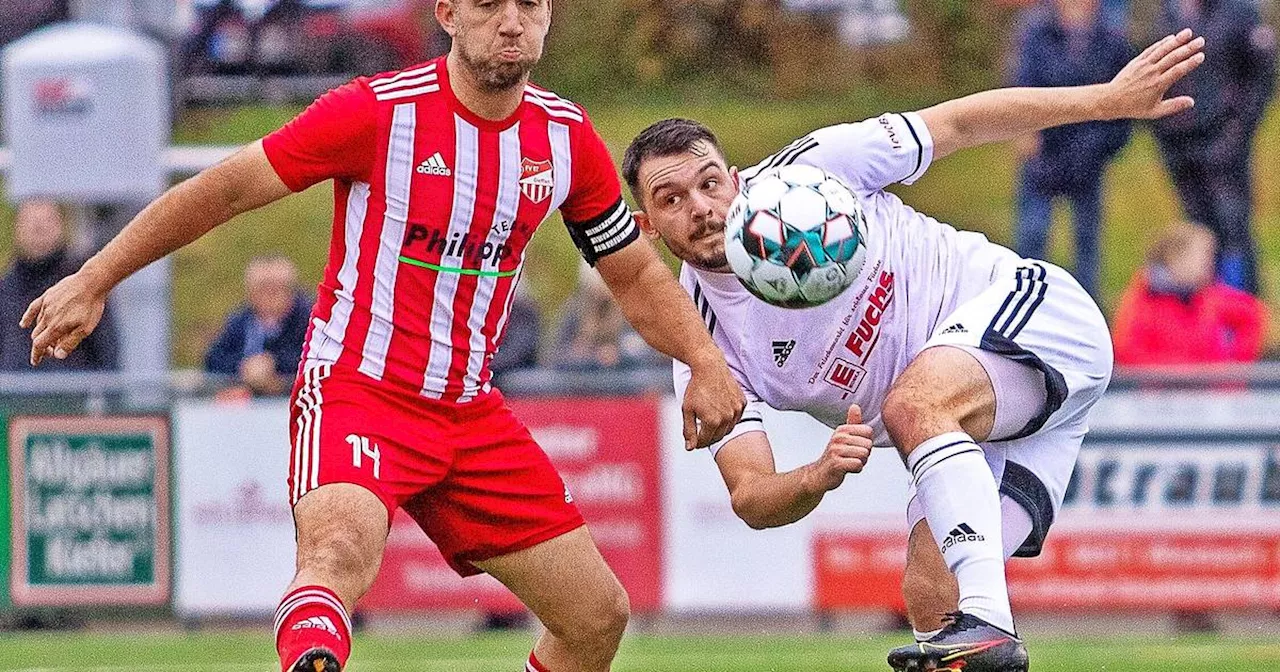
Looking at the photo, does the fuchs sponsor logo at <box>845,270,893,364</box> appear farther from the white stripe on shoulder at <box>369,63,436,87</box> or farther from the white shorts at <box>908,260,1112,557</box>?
the white stripe on shoulder at <box>369,63,436,87</box>

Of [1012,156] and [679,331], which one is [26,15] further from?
[679,331]

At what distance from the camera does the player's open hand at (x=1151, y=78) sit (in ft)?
20.2

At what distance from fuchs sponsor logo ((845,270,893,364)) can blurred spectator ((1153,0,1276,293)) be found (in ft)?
23.0

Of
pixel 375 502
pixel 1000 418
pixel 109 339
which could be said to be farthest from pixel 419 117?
pixel 109 339

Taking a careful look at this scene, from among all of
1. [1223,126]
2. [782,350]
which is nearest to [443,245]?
[782,350]

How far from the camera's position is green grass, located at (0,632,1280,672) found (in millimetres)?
9141

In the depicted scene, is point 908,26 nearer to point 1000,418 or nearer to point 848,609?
point 848,609

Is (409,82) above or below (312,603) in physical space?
above

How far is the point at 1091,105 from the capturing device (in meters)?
6.13

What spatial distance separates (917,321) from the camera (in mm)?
6133

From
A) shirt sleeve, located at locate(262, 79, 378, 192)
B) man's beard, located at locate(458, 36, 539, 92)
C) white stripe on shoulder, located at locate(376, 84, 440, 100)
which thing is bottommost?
shirt sleeve, located at locate(262, 79, 378, 192)

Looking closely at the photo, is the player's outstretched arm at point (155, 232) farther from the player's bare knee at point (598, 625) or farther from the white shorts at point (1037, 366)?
the white shorts at point (1037, 366)

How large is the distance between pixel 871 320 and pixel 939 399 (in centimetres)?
47

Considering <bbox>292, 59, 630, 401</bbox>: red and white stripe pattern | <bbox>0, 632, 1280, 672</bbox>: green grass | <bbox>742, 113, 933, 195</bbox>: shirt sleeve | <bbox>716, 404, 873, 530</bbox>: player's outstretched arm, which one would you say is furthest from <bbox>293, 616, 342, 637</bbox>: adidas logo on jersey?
<bbox>0, 632, 1280, 672</bbox>: green grass
